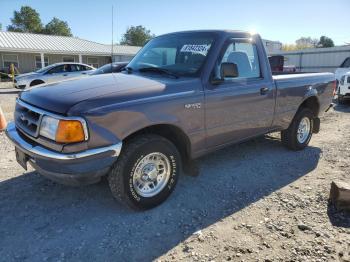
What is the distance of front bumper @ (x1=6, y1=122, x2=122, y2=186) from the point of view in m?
2.82

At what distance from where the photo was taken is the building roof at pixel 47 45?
27234 mm

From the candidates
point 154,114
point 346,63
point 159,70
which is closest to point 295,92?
point 159,70

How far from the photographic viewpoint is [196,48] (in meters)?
4.03

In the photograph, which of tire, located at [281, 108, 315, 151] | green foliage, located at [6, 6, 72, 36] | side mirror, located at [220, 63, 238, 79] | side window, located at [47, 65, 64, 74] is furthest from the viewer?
green foliage, located at [6, 6, 72, 36]

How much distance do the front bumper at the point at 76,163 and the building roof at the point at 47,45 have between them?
27.3 meters

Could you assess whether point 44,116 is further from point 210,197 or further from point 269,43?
point 269,43

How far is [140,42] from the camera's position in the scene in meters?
71.2

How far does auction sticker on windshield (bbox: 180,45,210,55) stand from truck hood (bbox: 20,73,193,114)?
0.62m

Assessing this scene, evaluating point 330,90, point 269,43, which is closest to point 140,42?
point 269,43

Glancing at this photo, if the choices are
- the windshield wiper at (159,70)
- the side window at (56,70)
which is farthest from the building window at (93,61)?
Result: the windshield wiper at (159,70)

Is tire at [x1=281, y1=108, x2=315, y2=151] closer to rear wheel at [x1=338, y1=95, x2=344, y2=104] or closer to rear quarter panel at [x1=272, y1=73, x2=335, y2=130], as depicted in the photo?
rear quarter panel at [x1=272, y1=73, x2=335, y2=130]

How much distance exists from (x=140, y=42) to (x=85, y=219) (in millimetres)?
71350

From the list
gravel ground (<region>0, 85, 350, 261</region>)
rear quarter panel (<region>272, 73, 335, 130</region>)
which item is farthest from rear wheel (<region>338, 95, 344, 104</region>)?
gravel ground (<region>0, 85, 350, 261</region>)

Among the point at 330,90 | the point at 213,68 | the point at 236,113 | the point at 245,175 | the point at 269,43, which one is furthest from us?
the point at 269,43
